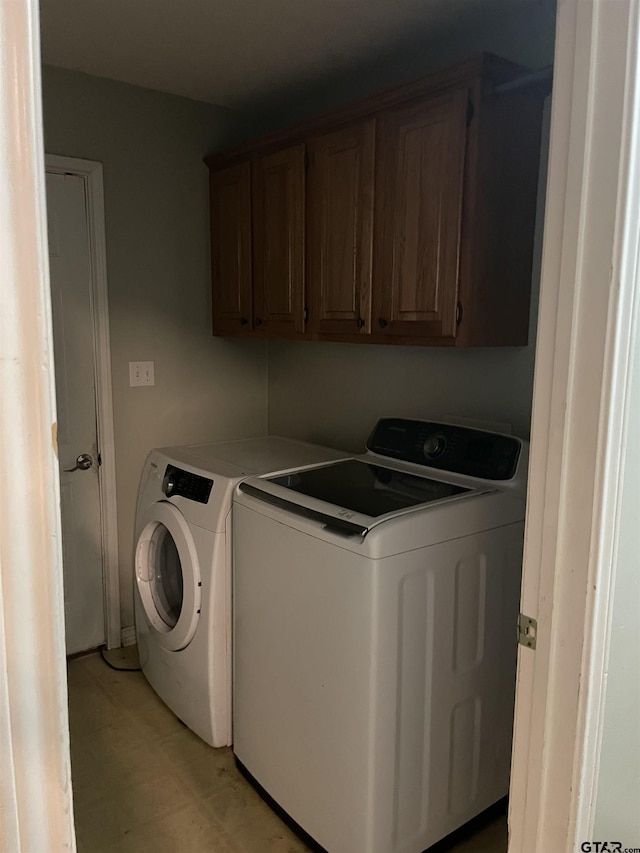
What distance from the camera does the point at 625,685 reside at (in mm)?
1177

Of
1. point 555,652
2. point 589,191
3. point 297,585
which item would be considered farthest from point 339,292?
point 555,652

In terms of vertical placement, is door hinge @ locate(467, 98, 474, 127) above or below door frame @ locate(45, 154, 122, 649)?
above

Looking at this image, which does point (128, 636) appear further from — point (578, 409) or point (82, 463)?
point (578, 409)

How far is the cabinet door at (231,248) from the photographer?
2.67m

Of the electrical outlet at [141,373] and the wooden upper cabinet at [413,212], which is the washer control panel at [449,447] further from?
the electrical outlet at [141,373]

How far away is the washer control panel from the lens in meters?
1.89

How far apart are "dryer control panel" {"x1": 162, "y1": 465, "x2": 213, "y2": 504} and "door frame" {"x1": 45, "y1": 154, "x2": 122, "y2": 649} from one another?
0.54m

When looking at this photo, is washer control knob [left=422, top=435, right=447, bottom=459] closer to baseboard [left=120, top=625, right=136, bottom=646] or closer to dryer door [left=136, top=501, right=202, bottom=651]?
dryer door [left=136, top=501, right=202, bottom=651]

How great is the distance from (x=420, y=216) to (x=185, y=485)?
120 cm

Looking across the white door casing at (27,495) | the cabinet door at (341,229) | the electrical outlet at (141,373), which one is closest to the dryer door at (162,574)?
the electrical outlet at (141,373)

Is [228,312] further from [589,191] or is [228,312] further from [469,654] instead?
[589,191]

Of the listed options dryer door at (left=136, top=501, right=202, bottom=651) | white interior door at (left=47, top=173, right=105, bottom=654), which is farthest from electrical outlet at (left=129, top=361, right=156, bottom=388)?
dryer door at (left=136, top=501, right=202, bottom=651)

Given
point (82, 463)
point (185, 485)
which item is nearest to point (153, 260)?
point (82, 463)

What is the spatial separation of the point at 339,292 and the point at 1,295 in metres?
1.80
